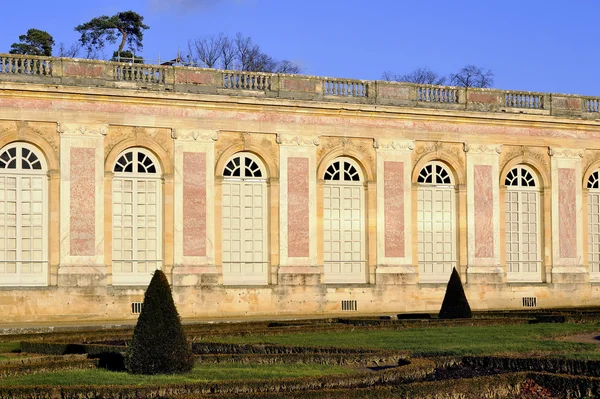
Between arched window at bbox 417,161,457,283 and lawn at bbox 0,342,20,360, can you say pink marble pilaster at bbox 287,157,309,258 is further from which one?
lawn at bbox 0,342,20,360

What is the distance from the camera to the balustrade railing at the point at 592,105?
37.6 m

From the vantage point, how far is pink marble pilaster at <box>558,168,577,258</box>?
36.5 meters

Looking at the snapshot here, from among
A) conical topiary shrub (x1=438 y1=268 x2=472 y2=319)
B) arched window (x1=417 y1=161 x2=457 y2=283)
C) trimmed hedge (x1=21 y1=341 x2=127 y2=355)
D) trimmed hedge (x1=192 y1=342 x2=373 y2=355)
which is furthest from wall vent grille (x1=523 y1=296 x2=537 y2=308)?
trimmed hedge (x1=21 y1=341 x2=127 y2=355)

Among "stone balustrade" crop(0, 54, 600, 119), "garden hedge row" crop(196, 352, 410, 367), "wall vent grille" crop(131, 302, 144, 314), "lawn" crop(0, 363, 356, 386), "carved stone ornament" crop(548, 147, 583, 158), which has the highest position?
"stone balustrade" crop(0, 54, 600, 119)

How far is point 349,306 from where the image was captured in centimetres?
3297

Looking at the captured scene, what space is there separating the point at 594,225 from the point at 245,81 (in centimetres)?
1303

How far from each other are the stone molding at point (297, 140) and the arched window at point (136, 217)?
379 cm

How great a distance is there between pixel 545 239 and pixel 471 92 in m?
5.34

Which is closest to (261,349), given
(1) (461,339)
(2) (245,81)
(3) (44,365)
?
(3) (44,365)

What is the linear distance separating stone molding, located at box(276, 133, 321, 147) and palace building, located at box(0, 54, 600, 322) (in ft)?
0.19

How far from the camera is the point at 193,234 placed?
31406 millimetres

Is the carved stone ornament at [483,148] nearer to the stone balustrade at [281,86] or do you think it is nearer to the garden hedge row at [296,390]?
the stone balustrade at [281,86]

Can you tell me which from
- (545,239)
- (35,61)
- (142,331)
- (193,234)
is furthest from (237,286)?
(142,331)

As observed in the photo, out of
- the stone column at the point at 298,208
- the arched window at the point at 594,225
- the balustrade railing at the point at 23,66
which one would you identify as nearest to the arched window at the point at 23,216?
the balustrade railing at the point at 23,66
